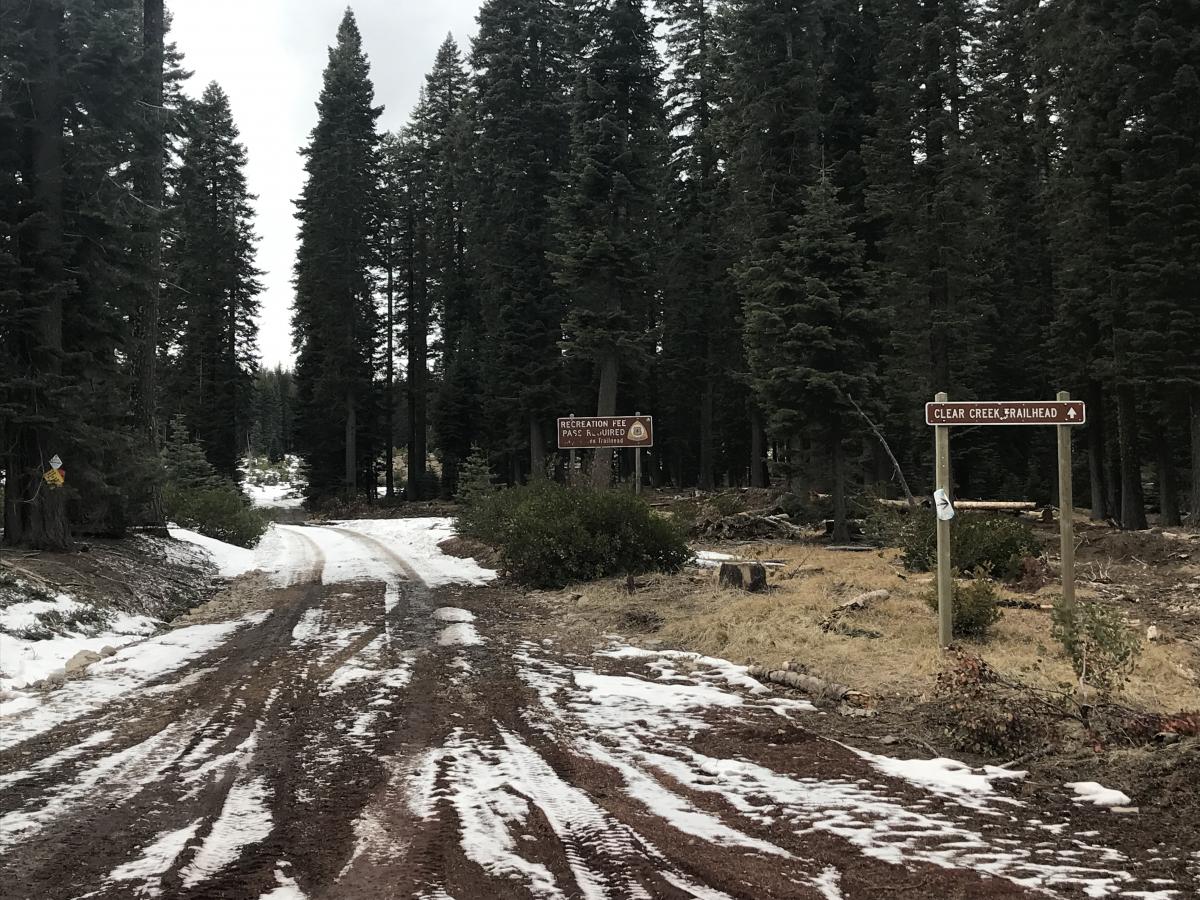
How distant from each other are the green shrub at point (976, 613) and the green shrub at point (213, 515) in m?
20.0

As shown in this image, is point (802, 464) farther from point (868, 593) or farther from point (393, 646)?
point (393, 646)

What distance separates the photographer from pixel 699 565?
559 inches

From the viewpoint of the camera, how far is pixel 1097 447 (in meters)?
26.3

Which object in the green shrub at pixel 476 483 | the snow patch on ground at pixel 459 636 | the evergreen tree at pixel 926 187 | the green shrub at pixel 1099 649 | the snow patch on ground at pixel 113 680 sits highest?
the evergreen tree at pixel 926 187

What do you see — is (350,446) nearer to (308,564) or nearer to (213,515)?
(213,515)

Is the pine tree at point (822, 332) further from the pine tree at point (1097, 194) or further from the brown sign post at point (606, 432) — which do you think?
the pine tree at point (1097, 194)

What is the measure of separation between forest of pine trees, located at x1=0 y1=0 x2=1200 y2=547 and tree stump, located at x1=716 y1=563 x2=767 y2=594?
7.69 meters

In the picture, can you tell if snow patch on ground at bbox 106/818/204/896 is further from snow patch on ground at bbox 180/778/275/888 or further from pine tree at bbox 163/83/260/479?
pine tree at bbox 163/83/260/479

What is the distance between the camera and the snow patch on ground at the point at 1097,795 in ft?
14.0

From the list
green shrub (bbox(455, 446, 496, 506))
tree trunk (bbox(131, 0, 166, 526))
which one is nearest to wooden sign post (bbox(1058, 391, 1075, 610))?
tree trunk (bbox(131, 0, 166, 526))

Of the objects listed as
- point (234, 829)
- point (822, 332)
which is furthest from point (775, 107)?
point (234, 829)

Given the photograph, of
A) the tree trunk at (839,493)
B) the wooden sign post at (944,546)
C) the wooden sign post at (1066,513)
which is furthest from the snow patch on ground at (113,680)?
the tree trunk at (839,493)

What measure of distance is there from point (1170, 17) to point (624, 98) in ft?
49.4

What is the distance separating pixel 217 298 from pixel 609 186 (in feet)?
104
